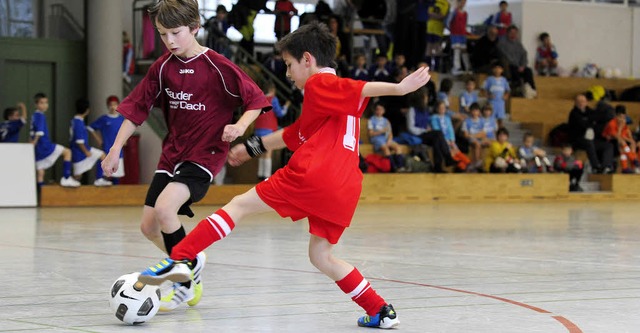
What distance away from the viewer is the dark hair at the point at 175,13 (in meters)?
6.43

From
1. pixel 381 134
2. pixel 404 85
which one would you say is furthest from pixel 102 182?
pixel 404 85

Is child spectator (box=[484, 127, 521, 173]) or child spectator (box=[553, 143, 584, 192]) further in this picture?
child spectator (box=[553, 143, 584, 192])

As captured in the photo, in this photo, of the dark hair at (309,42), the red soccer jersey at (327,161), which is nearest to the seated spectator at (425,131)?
the dark hair at (309,42)

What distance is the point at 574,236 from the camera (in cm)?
1283

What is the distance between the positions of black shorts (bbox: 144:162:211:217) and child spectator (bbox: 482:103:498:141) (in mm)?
18390

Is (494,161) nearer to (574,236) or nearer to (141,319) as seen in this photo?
(574,236)

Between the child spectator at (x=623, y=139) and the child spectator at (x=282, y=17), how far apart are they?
778cm

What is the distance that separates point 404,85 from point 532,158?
64.0 feet

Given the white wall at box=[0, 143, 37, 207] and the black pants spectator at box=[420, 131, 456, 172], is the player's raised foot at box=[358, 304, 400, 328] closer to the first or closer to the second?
the white wall at box=[0, 143, 37, 207]

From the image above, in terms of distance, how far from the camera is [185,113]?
22.0ft

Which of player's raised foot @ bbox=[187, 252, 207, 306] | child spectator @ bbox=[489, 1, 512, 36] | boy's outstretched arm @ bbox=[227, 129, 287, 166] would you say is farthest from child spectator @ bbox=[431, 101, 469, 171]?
boy's outstretched arm @ bbox=[227, 129, 287, 166]

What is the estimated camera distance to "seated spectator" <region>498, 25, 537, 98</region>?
27625 millimetres

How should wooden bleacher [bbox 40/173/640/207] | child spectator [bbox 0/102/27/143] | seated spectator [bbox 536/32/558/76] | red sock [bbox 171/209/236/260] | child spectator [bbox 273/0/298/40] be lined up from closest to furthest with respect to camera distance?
1. red sock [bbox 171/209/236/260]
2. child spectator [bbox 0/102/27/143]
3. wooden bleacher [bbox 40/173/640/207]
4. child spectator [bbox 273/0/298/40]
5. seated spectator [bbox 536/32/558/76]

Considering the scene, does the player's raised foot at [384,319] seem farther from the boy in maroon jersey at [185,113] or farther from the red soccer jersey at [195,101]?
the red soccer jersey at [195,101]
